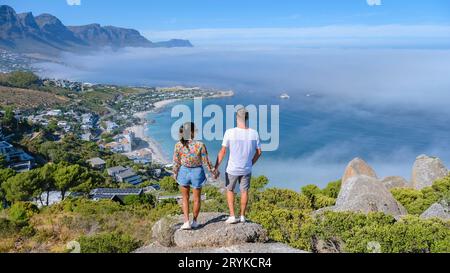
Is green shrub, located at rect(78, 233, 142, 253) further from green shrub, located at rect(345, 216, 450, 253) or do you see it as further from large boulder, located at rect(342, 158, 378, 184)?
large boulder, located at rect(342, 158, 378, 184)

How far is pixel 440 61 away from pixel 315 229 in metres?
108

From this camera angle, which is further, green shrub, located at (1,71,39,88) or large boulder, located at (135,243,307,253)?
green shrub, located at (1,71,39,88)

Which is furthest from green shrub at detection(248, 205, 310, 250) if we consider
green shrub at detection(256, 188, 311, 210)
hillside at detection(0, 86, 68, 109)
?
hillside at detection(0, 86, 68, 109)

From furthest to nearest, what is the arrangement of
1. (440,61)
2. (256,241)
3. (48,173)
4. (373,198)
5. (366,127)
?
(440,61)
(366,127)
(48,173)
(373,198)
(256,241)

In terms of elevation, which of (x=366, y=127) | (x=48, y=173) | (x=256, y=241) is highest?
(x=256, y=241)

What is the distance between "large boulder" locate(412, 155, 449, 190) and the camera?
14.2 meters

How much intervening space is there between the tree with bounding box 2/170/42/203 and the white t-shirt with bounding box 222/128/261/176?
12.3 m

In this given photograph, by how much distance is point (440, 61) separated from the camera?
324 feet

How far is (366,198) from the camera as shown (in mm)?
9234

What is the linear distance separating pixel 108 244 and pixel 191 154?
1.55m

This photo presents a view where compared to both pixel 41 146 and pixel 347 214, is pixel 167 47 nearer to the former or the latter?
pixel 41 146

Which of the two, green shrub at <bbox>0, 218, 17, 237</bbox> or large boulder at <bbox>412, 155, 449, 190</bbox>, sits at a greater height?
green shrub at <bbox>0, 218, 17, 237</bbox>

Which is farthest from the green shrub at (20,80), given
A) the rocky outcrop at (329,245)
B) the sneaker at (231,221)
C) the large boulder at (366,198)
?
the sneaker at (231,221)

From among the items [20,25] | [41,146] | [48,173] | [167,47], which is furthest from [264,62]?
[48,173]
